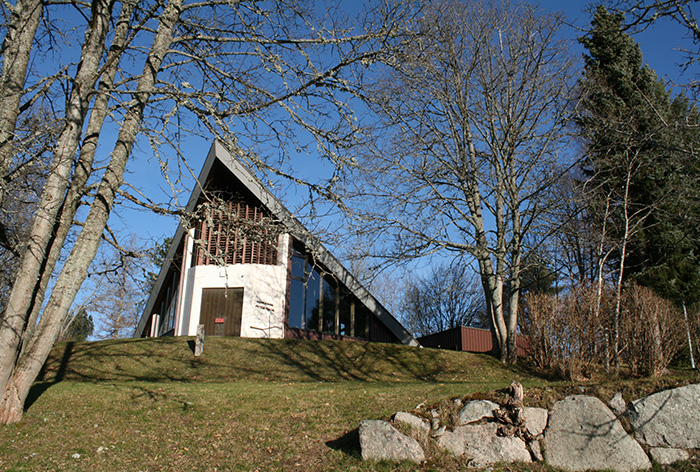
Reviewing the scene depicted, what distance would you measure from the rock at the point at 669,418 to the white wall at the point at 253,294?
1252 cm

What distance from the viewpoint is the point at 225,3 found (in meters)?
6.76

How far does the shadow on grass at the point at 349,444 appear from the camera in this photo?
19.6 feet

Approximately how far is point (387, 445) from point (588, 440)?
92.9 inches

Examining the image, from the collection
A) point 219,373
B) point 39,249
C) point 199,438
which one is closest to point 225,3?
point 39,249

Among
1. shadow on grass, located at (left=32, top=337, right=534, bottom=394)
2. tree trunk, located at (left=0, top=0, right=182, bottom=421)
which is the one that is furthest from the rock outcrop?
shadow on grass, located at (left=32, top=337, right=534, bottom=394)

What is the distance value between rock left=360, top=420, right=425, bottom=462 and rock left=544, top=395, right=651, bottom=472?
1582 millimetres

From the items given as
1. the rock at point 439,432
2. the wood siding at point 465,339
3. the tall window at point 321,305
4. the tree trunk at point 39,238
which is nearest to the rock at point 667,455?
the rock at point 439,432

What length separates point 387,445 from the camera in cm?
580

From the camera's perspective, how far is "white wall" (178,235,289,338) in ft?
55.4

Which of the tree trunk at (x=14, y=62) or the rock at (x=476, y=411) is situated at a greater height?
the tree trunk at (x=14, y=62)

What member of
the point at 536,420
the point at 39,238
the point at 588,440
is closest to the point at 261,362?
the point at 39,238

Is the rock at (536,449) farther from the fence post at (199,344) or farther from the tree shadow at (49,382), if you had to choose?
the fence post at (199,344)

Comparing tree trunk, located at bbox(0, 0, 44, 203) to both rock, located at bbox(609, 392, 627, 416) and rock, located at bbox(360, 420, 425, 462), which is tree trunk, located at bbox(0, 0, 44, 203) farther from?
rock, located at bbox(609, 392, 627, 416)

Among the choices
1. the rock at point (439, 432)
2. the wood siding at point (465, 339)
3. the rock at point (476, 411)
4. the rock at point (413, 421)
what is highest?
the wood siding at point (465, 339)
